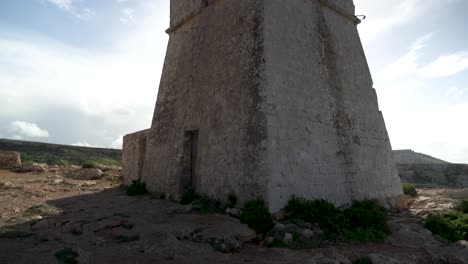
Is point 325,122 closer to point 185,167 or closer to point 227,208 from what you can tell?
point 227,208

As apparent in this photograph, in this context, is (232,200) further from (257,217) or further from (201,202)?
(257,217)

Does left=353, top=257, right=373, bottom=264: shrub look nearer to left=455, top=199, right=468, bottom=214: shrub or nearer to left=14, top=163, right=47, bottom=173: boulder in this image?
left=455, top=199, right=468, bottom=214: shrub

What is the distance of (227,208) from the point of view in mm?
7180

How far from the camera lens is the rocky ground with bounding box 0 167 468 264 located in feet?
16.2

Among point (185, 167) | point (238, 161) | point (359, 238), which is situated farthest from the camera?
point (185, 167)

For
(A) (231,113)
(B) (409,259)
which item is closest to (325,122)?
(A) (231,113)

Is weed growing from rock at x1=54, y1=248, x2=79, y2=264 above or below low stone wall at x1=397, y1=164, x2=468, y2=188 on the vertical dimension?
below

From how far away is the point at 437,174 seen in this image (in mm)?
19125

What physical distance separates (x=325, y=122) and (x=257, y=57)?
241 centimetres

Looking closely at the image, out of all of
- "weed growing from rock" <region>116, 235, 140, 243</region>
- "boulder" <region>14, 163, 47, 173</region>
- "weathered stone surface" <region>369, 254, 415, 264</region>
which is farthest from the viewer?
"boulder" <region>14, 163, 47, 173</region>

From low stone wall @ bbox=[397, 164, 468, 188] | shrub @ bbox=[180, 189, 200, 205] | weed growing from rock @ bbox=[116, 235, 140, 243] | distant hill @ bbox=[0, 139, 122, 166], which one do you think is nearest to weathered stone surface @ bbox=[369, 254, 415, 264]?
weed growing from rock @ bbox=[116, 235, 140, 243]

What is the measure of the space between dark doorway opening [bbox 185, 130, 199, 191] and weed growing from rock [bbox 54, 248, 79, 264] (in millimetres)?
4330

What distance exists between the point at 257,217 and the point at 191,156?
3.76m

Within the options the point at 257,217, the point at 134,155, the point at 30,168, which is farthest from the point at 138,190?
the point at 30,168
